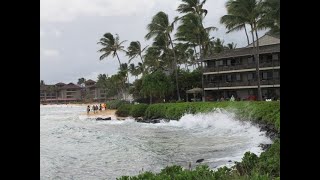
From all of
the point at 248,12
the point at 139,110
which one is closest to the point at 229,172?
the point at 248,12

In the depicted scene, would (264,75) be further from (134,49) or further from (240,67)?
(134,49)

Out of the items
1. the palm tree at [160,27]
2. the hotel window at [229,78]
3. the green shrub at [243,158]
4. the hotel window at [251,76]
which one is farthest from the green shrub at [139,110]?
the hotel window at [251,76]

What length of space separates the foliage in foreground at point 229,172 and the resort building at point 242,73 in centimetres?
3276

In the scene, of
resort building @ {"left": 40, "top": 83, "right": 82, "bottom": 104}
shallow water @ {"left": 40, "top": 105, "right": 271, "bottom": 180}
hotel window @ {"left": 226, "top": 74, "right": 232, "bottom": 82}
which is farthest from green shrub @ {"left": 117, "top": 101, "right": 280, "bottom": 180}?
resort building @ {"left": 40, "top": 83, "right": 82, "bottom": 104}

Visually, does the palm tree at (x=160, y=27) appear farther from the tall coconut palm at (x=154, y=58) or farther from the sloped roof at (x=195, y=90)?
the tall coconut palm at (x=154, y=58)

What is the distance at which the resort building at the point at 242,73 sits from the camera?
39.6m

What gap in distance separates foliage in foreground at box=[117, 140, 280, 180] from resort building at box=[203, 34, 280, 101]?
107ft

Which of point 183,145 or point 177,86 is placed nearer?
point 183,145
